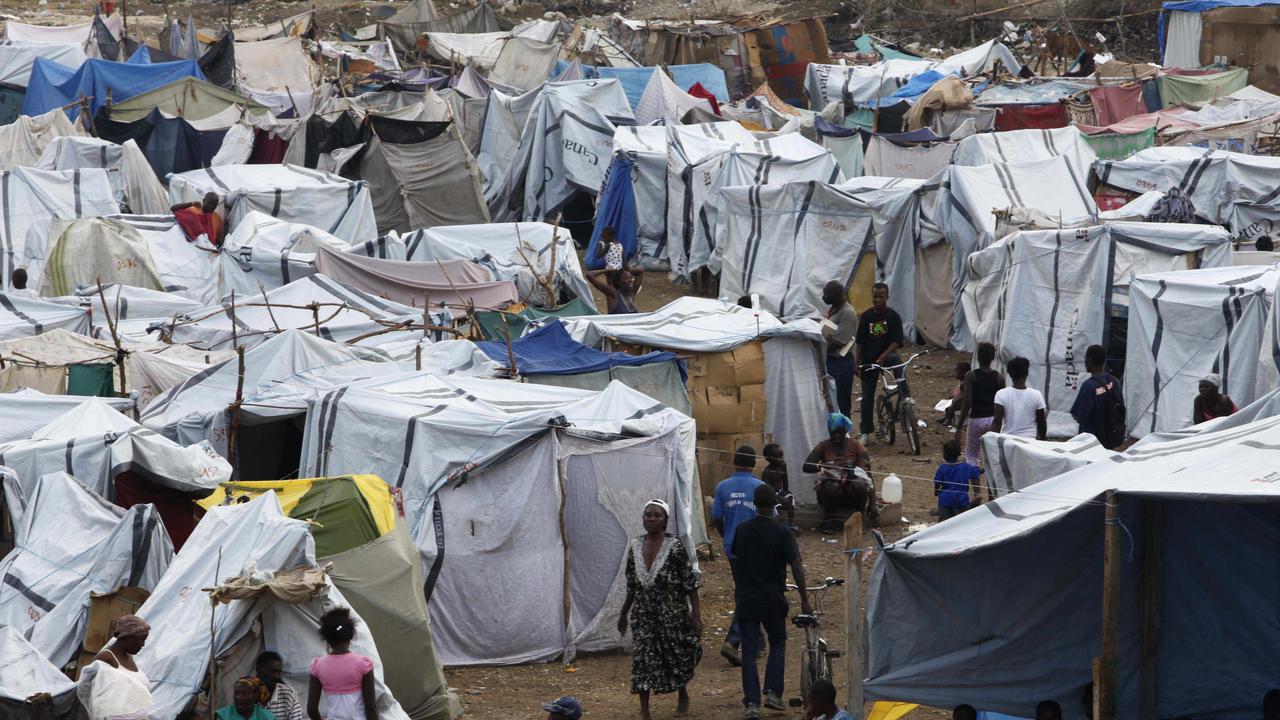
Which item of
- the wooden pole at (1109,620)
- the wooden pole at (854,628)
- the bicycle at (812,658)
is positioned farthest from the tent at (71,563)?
the wooden pole at (1109,620)

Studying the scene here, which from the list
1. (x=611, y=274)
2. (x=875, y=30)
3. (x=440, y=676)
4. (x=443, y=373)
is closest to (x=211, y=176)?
(x=611, y=274)

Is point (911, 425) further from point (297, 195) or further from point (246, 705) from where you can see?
point (297, 195)

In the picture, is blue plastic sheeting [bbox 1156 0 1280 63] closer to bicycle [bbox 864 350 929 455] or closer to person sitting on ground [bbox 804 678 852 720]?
bicycle [bbox 864 350 929 455]

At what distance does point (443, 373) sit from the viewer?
12445 mm

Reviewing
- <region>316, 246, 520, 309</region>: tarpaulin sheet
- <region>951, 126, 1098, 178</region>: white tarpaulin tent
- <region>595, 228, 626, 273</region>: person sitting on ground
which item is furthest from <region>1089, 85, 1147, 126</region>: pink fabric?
<region>316, 246, 520, 309</region>: tarpaulin sheet

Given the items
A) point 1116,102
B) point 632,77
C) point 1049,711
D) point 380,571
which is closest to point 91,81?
point 632,77

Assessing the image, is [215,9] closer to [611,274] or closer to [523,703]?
[611,274]

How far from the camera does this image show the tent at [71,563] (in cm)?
919

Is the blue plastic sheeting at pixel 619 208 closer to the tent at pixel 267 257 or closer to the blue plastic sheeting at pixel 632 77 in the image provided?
the tent at pixel 267 257

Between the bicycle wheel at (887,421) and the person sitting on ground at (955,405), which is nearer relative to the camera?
the person sitting on ground at (955,405)

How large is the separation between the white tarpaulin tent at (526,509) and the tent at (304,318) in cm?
366

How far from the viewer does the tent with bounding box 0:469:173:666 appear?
9188mm

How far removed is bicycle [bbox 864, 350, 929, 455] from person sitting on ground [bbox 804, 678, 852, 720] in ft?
23.5

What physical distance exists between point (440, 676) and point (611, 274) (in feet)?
28.9
